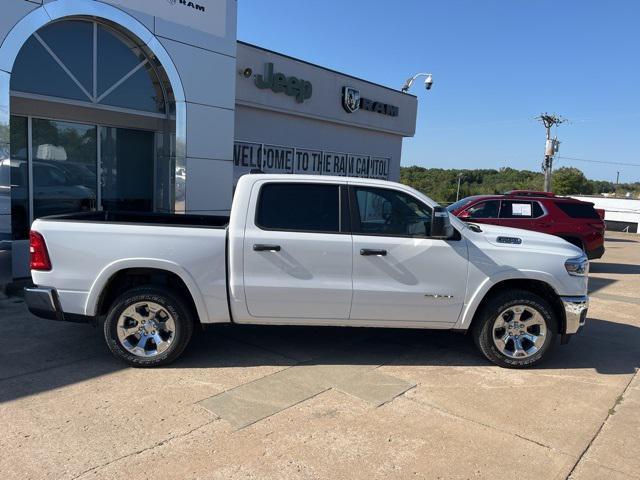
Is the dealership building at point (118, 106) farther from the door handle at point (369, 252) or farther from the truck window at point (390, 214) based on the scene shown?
the door handle at point (369, 252)

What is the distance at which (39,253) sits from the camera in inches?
188

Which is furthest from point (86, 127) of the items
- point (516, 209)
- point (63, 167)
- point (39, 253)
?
point (516, 209)

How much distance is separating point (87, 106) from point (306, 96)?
594 cm

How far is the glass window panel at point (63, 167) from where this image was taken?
28.9ft

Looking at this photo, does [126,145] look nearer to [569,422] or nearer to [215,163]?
[215,163]

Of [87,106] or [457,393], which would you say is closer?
[457,393]

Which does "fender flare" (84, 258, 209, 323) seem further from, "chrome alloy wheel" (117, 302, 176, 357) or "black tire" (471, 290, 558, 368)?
"black tire" (471, 290, 558, 368)

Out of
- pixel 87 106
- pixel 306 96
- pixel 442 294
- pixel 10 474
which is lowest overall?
pixel 10 474

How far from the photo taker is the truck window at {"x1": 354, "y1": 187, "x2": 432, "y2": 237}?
501cm

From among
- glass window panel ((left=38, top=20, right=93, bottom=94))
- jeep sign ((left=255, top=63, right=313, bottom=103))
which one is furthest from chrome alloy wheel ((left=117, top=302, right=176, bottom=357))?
jeep sign ((left=255, top=63, right=313, bottom=103))

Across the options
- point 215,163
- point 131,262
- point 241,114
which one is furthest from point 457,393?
point 241,114

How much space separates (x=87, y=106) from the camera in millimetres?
8828

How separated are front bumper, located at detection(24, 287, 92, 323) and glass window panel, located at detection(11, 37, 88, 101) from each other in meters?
4.71

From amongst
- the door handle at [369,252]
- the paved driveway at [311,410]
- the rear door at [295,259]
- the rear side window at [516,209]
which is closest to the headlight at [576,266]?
the paved driveway at [311,410]
